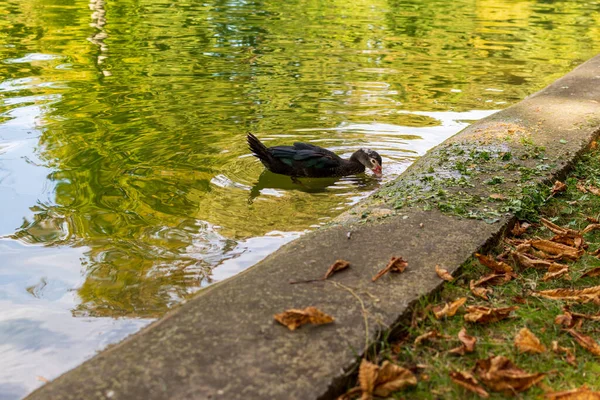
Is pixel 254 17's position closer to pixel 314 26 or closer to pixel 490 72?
pixel 314 26

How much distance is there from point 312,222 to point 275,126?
3.04 m

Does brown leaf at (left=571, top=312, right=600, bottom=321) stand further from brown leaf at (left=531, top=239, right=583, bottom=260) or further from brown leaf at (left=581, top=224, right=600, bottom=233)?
brown leaf at (left=581, top=224, right=600, bottom=233)

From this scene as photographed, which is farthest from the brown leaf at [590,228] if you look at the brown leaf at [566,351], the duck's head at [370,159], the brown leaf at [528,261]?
the duck's head at [370,159]

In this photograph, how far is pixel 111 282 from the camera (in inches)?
183

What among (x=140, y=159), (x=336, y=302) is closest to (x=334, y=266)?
(x=336, y=302)

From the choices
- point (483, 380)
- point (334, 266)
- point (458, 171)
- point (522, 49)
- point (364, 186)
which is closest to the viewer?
point (483, 380)

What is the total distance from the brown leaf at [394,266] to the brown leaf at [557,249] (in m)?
1.00

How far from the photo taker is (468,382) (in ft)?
9.18

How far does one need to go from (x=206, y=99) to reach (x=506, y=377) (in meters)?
7.65

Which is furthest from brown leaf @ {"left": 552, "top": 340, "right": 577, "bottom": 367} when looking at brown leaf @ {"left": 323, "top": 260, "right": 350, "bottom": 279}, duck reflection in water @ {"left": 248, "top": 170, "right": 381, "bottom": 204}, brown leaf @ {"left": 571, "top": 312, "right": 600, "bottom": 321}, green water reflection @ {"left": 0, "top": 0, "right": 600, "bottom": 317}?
duck reflection in water @ {"left": 248, "top": 170, "right": 381, "bottom": 204}

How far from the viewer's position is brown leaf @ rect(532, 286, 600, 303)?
3.52 m

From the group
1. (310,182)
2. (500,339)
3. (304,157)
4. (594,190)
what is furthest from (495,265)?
(310,182)

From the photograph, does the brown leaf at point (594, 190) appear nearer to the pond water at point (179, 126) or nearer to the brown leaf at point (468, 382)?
the pond water at point (179, 126)

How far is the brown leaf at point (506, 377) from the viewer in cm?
278
